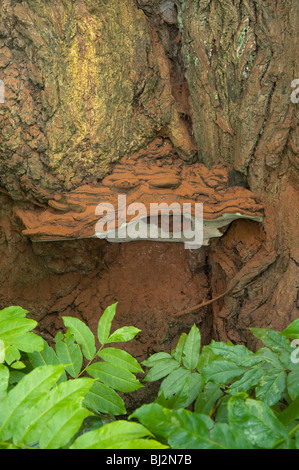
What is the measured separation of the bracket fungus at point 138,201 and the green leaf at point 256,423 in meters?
1.61

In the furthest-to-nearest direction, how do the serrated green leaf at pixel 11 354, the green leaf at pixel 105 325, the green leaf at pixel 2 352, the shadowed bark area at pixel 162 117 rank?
the shadowed bark area at pixel 162 117
the green leaf at pixel 105 325
the serrated green leaf at pixel 11 354
the green leaf at pixel 2 352

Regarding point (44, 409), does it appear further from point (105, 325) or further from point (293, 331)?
point (293, 331)

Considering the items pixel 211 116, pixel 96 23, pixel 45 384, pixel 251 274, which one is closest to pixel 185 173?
pixel 211 116

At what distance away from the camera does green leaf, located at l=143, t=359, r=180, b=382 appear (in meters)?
2.01

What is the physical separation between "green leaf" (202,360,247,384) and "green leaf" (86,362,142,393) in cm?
30

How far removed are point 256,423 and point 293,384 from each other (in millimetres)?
399

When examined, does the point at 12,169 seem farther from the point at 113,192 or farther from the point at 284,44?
the point at 284,44

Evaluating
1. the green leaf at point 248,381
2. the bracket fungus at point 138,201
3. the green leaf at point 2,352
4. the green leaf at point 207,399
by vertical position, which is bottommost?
the green leaf at point 207,399

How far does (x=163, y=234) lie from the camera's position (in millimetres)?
3227

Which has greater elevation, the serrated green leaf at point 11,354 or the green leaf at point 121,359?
the serrated green leaf at point 11,354

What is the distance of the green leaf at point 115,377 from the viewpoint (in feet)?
6.13

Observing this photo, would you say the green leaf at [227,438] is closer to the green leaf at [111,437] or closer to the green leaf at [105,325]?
the green leaf at [111,437]

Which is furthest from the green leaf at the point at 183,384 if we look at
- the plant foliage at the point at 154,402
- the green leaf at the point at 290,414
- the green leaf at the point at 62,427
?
the green leaf at the point at 62,427

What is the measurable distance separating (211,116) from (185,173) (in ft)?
1.44
